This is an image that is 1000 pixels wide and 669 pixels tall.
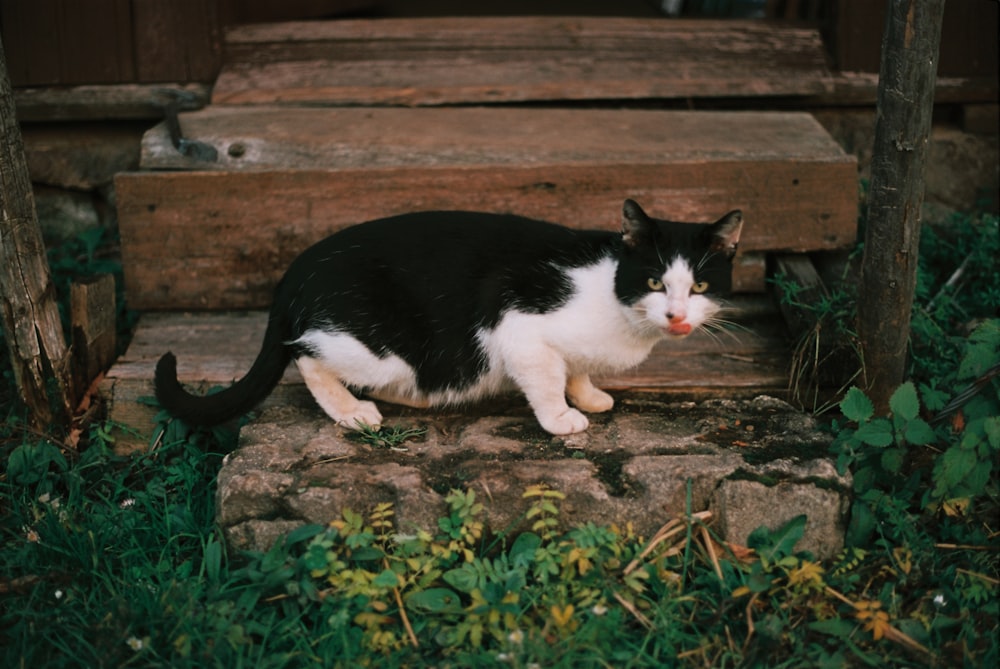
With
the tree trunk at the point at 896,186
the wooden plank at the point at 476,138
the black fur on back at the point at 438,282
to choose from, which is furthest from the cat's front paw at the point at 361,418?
the tree trunk at the point at 896,186

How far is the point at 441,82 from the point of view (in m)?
4.34

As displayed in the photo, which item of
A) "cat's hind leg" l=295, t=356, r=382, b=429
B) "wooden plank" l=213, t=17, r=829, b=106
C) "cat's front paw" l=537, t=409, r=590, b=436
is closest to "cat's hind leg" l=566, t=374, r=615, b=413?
"cat's front paw" l=537, t=409, r=590, b=436

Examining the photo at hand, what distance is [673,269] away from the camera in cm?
273

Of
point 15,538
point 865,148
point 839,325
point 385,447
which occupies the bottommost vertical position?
point 15,538

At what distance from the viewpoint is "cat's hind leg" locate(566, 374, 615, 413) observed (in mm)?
3191

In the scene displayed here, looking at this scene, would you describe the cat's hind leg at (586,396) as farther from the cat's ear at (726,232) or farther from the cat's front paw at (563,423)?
the cat's ear at (726,232)

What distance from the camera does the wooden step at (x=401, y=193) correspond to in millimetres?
3758

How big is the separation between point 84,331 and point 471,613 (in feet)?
6.02

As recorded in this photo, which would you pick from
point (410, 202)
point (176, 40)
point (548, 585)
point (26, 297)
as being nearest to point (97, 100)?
point (176, 40)

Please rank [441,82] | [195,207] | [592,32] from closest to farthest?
[195,207] < [441,82] < [592,32]

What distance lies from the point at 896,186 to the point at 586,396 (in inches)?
45.1

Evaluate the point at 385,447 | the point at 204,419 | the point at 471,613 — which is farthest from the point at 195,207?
the point at 471,613

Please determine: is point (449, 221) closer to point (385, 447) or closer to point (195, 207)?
point (385, 447)

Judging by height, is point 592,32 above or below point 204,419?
above
